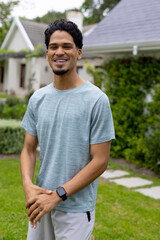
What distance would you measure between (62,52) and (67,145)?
1.72ft

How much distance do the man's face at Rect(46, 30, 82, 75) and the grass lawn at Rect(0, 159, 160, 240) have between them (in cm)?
231

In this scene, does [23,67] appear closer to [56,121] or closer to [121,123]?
[121,123]

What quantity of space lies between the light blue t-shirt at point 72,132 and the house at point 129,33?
16.5 ft

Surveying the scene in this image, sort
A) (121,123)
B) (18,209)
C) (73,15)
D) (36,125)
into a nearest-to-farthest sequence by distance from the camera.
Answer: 1. (36,125)
2. (18,209)
3. (121,123)
4. (73,15)

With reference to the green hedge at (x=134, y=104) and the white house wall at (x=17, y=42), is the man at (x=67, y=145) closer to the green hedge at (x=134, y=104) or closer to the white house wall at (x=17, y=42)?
the green hedge at (x=134, y=104)

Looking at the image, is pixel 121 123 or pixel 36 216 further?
pixel 121 123

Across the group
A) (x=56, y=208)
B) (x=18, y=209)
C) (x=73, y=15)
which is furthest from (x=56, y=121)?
(x=73, y=15)

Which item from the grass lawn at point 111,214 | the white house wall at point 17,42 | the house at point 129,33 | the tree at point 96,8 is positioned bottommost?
the grass lawn at point 111,214

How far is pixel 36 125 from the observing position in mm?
1823

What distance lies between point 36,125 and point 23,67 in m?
20.6

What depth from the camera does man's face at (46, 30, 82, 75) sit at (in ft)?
5.62

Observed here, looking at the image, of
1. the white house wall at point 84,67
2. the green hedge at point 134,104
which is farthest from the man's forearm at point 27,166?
the white house wall at point 84,67

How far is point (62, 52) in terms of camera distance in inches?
67.0

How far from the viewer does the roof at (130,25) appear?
23.0 ft
